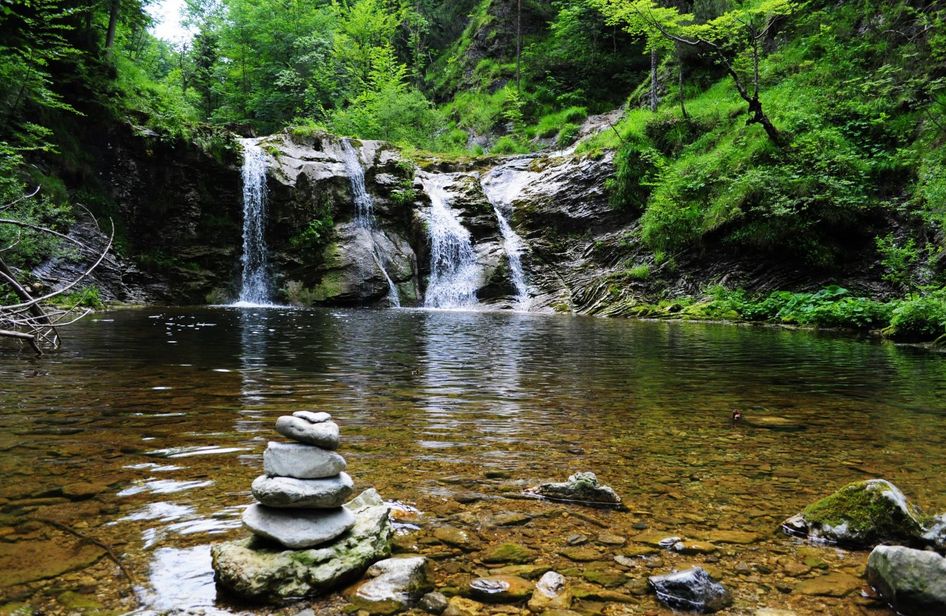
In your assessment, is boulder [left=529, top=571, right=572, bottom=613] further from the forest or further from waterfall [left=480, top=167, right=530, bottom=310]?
waterfall [left=480, top=167, right=530, bottom=310]

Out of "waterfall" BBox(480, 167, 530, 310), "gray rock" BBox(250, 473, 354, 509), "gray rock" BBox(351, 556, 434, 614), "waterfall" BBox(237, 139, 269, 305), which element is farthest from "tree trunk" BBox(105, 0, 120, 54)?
"gray rock" BBox(351, 556, 434, 614)

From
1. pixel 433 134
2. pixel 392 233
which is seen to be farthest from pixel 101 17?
pixel 433 134

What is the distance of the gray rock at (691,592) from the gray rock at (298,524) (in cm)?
133

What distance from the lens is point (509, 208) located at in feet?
79.3

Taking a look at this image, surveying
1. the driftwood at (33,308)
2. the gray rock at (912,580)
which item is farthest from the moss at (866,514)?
the driftwood at (33,308)

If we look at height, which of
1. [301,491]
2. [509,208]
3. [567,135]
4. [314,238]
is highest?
[567,135]

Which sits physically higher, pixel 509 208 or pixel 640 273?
pixel 509 208

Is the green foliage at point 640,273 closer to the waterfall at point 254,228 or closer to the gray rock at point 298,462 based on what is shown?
the waterfall at point 254,228

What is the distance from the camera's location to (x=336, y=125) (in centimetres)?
3003

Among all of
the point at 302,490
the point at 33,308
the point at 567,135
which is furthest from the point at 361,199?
the point at 302,490

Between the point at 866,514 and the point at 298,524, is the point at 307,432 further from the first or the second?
the point at 866,514

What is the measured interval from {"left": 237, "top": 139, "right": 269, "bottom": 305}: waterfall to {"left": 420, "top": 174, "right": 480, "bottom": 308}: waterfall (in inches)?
282

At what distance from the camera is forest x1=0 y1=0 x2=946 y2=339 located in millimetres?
14008

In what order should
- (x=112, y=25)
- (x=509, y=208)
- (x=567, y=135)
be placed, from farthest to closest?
1. (x=567, y=135)
2. (x=509, y=208)
3. (x=112, y=25)
